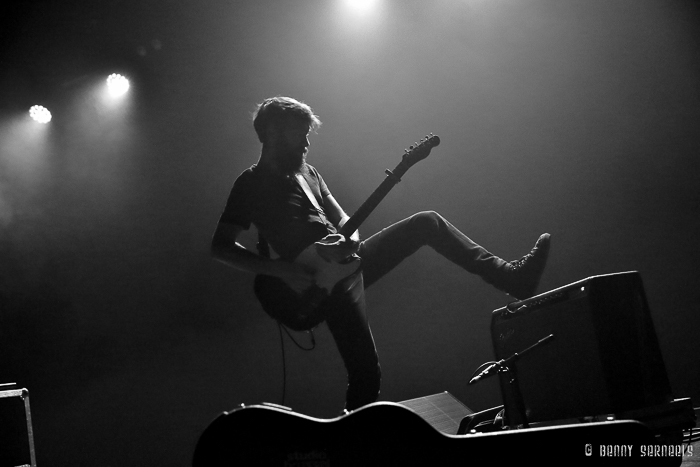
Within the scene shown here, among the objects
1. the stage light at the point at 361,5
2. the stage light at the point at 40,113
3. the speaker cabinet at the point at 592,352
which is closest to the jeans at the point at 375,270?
the speaker cabinet at the point at 592,352

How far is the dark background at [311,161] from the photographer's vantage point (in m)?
3.84

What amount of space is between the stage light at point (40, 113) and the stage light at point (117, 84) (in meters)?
0.50

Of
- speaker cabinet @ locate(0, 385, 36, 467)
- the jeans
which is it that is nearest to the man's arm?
the jeans

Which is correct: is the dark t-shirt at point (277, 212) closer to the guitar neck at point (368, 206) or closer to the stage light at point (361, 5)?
the guitar neck at point (368, 206)

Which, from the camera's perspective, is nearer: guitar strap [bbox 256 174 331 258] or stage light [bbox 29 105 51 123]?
guitar strap [bbox 256 174 331 258]

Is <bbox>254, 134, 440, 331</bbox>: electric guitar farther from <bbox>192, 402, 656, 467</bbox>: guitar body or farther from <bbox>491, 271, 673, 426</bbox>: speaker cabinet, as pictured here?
<bbox>192, 402, 656, 467</bbox>: guitar body

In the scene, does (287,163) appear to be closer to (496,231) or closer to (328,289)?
(328,289)

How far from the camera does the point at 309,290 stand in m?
2.13

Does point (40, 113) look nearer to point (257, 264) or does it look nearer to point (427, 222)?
point (257, 264)

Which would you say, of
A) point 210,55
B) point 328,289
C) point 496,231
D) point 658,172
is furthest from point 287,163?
point 658,172

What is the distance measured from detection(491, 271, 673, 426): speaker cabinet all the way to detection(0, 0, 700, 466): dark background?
6.69 feet

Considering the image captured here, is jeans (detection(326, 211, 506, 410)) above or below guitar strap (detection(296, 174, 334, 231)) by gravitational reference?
below

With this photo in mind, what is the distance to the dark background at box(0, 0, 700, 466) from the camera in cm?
384

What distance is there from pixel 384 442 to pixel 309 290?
3.46ft
